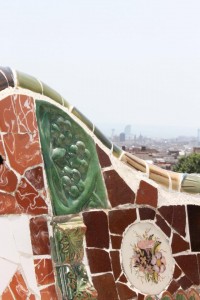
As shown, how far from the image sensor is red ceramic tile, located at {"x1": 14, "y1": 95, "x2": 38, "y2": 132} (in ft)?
12.9

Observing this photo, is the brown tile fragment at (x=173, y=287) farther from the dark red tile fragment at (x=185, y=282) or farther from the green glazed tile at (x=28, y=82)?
the green glazed tile at (x=28, y=82)

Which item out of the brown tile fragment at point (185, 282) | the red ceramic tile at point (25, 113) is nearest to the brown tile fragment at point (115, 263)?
the brown tile fragment at point (185, 282)

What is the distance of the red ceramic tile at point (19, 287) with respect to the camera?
151 inches

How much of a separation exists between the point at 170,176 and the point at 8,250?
158cm

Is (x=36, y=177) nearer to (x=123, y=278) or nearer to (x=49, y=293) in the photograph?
(x=49, y=293)

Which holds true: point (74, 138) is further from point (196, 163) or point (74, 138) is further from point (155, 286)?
point (196, 163)

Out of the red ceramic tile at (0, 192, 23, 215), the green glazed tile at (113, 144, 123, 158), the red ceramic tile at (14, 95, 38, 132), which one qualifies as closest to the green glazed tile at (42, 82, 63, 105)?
the red ceramic tile at (14, 95, 38, 132)

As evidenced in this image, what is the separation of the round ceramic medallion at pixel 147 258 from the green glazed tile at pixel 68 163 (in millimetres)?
397

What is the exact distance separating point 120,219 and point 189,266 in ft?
2.54

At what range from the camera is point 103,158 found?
4371mm

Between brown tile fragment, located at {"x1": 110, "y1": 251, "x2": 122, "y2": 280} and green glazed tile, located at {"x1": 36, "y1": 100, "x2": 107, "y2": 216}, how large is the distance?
40cm

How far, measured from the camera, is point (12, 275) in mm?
3846

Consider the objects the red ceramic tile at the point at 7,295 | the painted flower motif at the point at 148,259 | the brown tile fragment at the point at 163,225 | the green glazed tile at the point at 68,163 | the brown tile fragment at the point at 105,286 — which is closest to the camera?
the red ceramic tile at the point at 7,295

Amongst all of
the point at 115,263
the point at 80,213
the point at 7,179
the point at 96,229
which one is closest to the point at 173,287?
the point at 115,263
